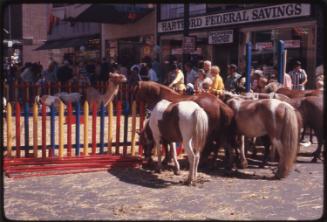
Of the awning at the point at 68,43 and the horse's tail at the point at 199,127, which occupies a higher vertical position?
the awning at the point at 68,43

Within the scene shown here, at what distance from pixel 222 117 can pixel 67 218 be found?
3216 millimetres

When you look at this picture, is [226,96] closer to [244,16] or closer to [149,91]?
[149,91]

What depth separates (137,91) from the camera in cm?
786

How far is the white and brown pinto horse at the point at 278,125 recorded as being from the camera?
22.0 ft

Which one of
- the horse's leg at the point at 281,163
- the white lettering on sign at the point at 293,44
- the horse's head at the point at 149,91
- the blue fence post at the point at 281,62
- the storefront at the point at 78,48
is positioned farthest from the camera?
the storefront at the point at 78,48

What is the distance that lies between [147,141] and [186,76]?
706cm

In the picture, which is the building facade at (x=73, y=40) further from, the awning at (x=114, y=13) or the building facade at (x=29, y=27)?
the building facade at (x=29, y=27)

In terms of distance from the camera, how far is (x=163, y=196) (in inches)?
230

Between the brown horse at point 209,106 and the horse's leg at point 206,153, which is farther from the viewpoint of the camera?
the horse's leg at point 206,153

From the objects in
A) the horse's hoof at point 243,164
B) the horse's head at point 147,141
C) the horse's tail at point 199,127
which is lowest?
the horse's hoof at point 243,164

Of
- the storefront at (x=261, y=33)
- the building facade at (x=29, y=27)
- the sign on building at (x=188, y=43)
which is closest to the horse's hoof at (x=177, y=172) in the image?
the sign on building at (x=188, y=43)

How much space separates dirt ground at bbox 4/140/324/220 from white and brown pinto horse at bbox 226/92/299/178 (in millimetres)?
355

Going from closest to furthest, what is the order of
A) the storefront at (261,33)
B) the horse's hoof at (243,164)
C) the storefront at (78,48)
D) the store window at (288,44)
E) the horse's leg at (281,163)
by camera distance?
the horse's leg at (281,163)
the horse's hoof at (243,164)
the storefront at (261,33)
the store window at (288,44)
the storefront at (78,48)

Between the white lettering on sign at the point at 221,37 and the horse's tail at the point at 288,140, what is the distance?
1150 cm
